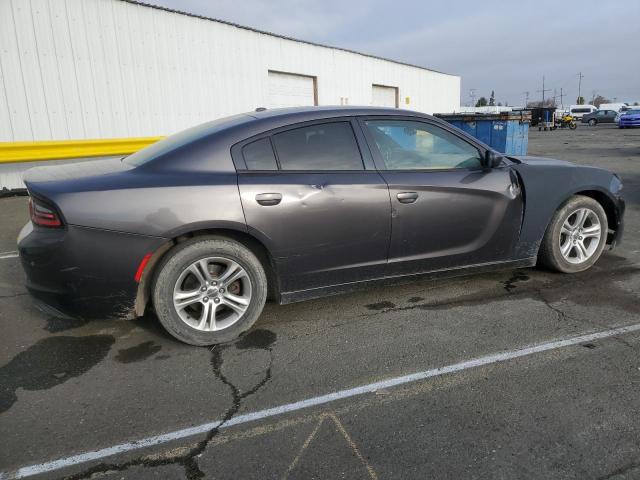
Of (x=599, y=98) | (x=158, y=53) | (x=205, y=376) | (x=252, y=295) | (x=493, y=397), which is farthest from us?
(x=599, y=98)

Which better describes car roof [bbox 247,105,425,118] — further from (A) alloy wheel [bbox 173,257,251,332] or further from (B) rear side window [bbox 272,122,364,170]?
(A) alloy wheel [bbox 173,257,251,332]

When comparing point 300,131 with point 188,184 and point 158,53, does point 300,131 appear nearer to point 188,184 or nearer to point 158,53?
point 188,184

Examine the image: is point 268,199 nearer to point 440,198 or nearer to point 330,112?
point 330,112

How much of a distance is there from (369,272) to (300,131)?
3.77ft

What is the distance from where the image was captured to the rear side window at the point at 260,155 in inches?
129

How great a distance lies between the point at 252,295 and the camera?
3326 mm

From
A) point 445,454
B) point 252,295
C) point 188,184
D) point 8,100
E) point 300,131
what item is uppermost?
point 8,100

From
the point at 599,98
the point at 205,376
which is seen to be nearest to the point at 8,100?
the point at 205,376

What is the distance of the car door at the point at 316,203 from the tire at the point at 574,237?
5.63 feet

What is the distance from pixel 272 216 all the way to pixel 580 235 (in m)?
2.96

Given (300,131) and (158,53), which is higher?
(158,53)

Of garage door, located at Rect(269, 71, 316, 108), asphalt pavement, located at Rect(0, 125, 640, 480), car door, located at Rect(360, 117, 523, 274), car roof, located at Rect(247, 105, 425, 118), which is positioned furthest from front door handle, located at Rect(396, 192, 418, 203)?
garage door, located at Rect(269, 71, 316, 108)

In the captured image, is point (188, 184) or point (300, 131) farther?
point (300, 131)

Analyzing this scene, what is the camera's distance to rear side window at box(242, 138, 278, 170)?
3281mm
